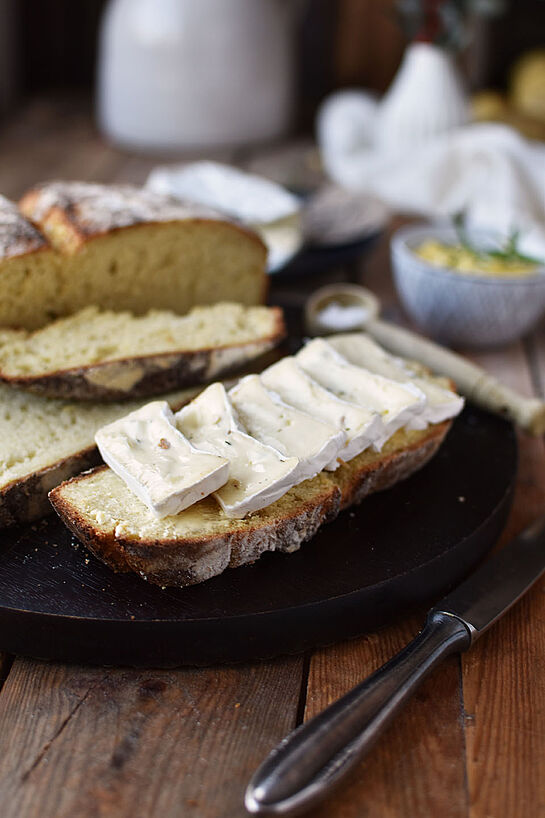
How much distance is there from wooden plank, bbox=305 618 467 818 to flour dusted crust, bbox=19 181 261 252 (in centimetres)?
169

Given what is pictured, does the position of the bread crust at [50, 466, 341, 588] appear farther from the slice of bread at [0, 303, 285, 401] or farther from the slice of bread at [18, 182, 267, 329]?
the slice of bread at [18, 182, 267, 329]

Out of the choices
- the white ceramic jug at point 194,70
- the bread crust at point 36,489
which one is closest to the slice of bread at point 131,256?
the bread crust at point 36,489

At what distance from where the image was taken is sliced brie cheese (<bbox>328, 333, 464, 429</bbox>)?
8.23 feet

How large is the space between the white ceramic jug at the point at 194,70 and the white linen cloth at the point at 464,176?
40.8 inches

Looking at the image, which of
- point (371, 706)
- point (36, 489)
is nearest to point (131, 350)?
point (36, 489)

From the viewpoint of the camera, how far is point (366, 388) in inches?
96.0

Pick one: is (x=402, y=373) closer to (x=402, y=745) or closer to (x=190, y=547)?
(x=190, y=547)

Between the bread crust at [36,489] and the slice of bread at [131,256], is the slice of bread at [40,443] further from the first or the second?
the slice of bread at [131,256]

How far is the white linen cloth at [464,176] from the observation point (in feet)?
15.1

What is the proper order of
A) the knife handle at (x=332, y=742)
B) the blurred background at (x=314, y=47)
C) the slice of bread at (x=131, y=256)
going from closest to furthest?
the knife handle at (x=332, y=742), the slice of bread at (x=131, y=256), the blurred background at (x=314, y=47)

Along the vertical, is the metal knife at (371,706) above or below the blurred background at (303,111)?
below

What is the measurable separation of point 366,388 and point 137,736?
1159 mm

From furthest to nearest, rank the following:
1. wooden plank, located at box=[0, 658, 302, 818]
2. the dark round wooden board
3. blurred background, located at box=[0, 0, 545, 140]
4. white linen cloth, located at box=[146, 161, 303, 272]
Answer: blurred background, located at box=[0, 0, 545, 140]
white linen cloth, located at box=[146, 161, 303, 272]
the dark round wooden board
wooden plank, located at box=[0, 658, 302, 818]

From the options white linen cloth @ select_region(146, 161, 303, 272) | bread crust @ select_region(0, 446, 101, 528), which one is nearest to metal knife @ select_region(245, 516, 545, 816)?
bread crust @ select_region(0, 446, 101, 528)
